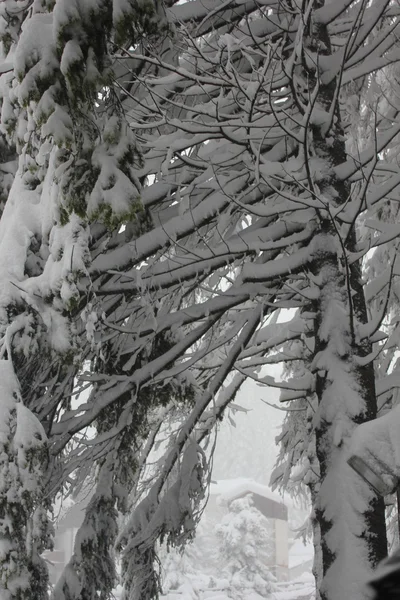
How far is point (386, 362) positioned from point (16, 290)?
5466 millimetres

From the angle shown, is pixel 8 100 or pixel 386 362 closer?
pixel 8 100

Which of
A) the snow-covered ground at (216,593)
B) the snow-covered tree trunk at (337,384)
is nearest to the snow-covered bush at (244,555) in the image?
the snow-covered ground at (216,593)

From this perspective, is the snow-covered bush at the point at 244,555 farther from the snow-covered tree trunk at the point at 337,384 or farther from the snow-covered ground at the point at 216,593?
the snow-covered tree trunk at the point at 337,384

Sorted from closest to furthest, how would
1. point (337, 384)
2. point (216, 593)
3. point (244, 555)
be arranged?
point (337, 384) < point (244, 555) < point (216, 593)

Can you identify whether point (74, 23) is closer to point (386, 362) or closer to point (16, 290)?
point (16, 290)

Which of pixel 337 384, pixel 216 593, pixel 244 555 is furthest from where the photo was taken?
pixel 216 593

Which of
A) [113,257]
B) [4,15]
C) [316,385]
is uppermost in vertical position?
[4,15]

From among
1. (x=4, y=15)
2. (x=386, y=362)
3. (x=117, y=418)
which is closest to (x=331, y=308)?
(x=117, y=418)

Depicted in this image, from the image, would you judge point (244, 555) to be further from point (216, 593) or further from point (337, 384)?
point (337, 384)

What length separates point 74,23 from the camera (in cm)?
339

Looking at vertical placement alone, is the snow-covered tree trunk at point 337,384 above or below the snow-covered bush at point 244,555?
below

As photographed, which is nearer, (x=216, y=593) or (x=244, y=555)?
(x=244, y=555)

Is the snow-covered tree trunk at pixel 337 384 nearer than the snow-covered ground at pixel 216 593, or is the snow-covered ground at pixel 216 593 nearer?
the snow-covered tree trunk at pixel 337 384

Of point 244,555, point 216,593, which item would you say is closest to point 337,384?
point 244,555
